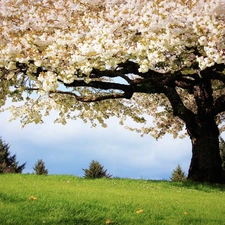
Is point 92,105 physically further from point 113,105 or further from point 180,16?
point 180,16

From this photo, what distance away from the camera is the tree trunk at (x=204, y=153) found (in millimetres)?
19172

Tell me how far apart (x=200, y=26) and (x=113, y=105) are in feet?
38.2

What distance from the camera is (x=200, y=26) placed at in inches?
440

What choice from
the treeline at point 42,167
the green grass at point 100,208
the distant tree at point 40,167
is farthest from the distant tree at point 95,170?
the green grass at point 100,208

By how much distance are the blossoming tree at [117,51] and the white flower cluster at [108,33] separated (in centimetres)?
3

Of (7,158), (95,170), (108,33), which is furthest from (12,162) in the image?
(108,33)

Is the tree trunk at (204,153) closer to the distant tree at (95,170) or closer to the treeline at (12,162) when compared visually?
the distant tree at (95,170)

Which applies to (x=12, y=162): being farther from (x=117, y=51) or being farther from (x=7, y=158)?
(x=117, y=51)

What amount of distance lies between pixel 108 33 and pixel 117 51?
3.41ft

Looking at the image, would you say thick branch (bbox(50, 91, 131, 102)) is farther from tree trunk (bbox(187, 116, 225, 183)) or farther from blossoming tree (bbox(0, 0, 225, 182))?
tree trunk (bbox(187, 116, 225, 183))

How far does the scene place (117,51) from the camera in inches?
454

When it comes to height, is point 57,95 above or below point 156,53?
above

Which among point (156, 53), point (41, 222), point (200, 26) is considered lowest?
point (41, 222)

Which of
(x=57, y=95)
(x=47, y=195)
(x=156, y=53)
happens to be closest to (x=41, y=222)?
(x=47, y=195)
